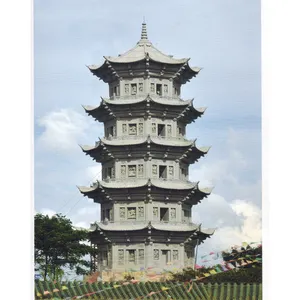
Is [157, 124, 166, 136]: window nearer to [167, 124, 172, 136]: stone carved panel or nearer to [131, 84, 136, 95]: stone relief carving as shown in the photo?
[167, 124, 172, 136]: stone carved panel

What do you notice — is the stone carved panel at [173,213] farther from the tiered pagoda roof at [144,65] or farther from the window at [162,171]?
the tiered pagoda roof at [144,65]

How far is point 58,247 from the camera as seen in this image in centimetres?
936

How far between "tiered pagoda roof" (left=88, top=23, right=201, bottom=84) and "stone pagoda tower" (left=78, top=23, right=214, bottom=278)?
0.01m

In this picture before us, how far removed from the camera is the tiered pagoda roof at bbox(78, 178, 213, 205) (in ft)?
32.8

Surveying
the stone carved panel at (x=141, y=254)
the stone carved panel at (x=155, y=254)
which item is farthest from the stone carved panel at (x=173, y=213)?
the stone carved panel at (x=141, y=254)

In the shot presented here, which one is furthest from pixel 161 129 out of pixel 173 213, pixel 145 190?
pixel 173 213

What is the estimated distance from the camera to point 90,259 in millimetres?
9461

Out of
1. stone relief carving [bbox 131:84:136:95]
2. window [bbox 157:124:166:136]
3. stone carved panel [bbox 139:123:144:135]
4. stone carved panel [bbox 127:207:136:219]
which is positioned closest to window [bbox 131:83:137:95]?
stone relief carving [bbox 131:84:136:95]

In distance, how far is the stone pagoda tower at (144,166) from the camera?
965 cm

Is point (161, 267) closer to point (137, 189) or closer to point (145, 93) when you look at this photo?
point (137, 189)

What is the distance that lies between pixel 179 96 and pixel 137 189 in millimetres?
1066

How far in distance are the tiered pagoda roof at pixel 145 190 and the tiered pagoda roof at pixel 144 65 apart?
1.07 m

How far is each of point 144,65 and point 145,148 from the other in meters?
0.85
